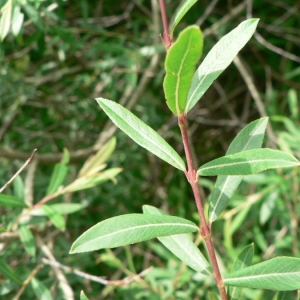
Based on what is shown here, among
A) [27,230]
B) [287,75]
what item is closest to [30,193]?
[27,230]

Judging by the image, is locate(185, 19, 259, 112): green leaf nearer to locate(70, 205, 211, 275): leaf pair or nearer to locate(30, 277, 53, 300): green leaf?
locate(70, 205, 211, 275): leaf pair

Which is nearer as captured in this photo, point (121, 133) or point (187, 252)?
point (187, 252)

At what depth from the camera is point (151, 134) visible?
2.59ft

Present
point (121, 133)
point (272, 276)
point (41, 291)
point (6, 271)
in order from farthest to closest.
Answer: point (121, 133) < point (41, 291) < point (6, 271) < point (272, 276)

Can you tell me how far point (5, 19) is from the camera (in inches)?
48.6

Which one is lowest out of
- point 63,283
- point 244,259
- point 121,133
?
point 121,133

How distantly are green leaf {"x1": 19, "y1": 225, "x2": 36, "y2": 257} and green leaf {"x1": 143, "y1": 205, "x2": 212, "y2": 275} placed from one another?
0.47 metres

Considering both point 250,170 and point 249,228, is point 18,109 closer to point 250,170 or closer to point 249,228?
point 249,228

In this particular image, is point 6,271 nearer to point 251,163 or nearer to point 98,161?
point 98,161

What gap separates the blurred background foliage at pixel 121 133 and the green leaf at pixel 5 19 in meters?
0.05

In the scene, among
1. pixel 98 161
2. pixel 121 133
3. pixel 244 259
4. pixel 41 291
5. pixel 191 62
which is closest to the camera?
pixel 191 62

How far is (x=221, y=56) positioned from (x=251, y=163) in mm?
147

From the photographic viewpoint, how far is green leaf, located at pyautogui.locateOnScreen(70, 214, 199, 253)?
27.9 inches

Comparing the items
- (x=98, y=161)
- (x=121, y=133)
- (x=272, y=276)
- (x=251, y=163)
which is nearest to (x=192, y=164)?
(x=251, y=163)
